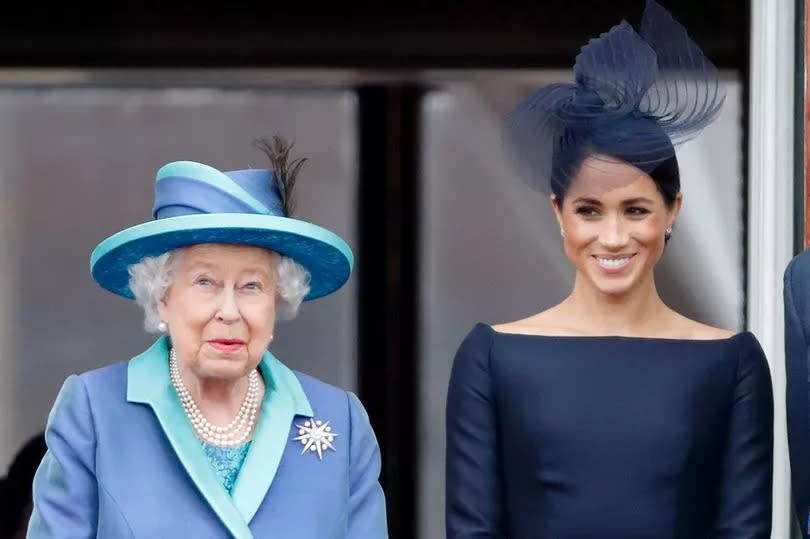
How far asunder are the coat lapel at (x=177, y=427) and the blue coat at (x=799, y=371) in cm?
111

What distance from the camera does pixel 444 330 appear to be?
6.09 meters

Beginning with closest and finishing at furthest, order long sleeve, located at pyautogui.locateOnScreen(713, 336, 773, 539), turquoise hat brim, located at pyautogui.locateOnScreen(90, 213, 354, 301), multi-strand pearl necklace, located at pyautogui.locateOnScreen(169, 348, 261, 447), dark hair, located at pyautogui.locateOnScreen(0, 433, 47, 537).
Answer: turquoise hat brim, located at pyautogui.locateOnScreen(90, 213, 354, 301), multi-strand pearl necklace, located at pyautogui.locateOnScreen(169, 348, 261, 447), long sleeve, located at pyautogui.locateOnScreen(713, 336, 773, 539), dark hair, located at pyautogui.locateOnScreen(0, 433, 47, 537)

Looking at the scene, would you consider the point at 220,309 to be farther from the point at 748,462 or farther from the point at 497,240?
the point at 497,240

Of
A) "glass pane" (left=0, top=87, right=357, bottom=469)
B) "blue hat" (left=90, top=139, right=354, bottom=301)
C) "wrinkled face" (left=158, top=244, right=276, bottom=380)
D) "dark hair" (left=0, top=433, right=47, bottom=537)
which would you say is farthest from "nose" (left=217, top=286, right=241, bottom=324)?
"dark hair" (left=0, top=433, right=47, bottom=537)

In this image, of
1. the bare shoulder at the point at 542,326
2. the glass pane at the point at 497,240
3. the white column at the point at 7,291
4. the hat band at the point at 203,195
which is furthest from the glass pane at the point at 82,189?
the hat band at the point at 203,195

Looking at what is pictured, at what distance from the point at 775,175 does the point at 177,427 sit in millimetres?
2238

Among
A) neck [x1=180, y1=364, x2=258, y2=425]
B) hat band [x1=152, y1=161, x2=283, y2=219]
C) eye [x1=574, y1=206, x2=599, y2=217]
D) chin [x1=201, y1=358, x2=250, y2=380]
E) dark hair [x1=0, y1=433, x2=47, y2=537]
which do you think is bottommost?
dark hair [x1=0, y1=433, x2=47, y2=537]

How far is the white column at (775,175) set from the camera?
5781 millimetres

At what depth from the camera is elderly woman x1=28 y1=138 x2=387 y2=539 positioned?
13.7ft

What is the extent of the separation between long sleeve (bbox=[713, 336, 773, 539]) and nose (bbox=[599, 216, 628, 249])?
0.39 m

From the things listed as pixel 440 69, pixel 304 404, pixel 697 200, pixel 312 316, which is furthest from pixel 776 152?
pixel 304 404

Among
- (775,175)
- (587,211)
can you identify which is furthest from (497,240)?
(587,211)

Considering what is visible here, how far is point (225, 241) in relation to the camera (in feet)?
13.9

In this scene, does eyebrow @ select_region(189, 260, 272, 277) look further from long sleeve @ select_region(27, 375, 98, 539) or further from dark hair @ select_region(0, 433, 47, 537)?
dark hair @ select_region(0, 433, 47, 537)
